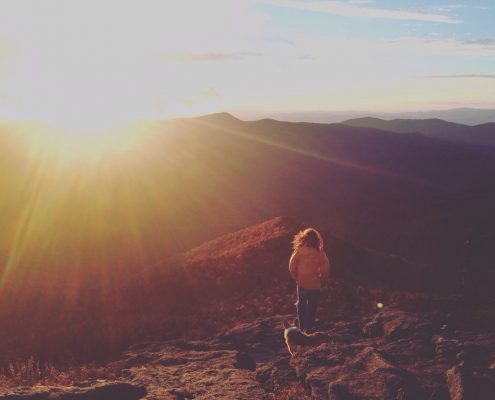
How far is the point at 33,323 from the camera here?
67.4 ft

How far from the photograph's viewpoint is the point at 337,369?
24.5 feet

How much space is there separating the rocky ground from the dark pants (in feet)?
Answer: 1.78

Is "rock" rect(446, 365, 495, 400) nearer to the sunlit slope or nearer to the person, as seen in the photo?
the person

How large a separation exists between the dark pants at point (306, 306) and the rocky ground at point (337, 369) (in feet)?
1.78

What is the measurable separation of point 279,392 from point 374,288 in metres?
9.13

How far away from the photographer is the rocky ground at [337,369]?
6.58 meters

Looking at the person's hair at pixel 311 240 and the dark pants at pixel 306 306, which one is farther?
the dark pants at pixel 306 306

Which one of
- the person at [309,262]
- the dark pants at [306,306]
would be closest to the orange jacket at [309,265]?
the person at [309,262]

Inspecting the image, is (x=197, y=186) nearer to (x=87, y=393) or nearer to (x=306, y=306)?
(x=306, y=306)

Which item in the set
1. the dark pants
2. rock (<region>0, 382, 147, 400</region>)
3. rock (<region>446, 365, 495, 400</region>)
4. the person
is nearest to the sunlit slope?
the dark pants

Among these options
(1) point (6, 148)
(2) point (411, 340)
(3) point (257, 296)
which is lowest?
(3) point (257, 296)

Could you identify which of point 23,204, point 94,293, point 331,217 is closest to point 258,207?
point 331,217

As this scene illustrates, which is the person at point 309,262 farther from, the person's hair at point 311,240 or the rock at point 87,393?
the rock at point 87,393

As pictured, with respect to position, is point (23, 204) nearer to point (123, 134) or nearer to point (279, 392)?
point (123, 134)
